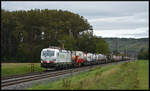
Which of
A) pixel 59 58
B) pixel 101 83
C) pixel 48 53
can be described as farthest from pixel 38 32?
pixel 101 83

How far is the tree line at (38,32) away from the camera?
74.6 m

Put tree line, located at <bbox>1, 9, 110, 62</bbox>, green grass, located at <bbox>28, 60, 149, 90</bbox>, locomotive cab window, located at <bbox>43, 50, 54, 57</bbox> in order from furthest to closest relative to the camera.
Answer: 1. tree line, located at <bbox>1, 9, 110, 62</bbox>
2. locomotive cab window, located at <bbox>43, 50, 54, 57</bbox>
3. green grass, located at <bbox>28, 60, 149, 90</bbox>

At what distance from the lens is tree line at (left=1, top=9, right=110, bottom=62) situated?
2936 inches

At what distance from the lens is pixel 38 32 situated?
80.8m

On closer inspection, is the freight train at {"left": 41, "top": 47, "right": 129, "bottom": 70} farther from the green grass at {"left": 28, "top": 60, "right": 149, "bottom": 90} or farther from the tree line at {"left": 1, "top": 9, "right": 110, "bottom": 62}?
the tree line at {"left": 1, "top": 9, "right": 110, "bottom": 62}

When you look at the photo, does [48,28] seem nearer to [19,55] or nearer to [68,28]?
[68,28]

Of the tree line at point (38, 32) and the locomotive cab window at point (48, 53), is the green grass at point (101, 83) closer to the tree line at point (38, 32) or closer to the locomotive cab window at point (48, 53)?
the locomotive cab window at point (48, 53)

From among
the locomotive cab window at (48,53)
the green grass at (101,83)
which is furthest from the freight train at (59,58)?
the green grass at (101,83)

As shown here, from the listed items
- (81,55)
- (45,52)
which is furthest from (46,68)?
(81,55)

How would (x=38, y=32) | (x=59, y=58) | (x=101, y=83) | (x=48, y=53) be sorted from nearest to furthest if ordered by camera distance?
(x=101, y=83) → (x=48, y=53) → (x=59, y=58) → (x=38, y=32)

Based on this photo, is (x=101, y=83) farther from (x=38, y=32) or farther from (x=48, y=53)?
(x=38, y=32)

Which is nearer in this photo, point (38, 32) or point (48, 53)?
point (48, 53)

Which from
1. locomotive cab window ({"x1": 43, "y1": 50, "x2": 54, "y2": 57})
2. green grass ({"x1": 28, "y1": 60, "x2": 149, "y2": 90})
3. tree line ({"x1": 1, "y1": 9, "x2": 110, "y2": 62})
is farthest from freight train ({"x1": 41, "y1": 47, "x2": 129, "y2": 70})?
tree line ({"x1": 1, "y1": 9, "x2": 110, "y2": 62})

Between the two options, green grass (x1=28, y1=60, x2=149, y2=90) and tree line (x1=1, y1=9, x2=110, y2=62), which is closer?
green grass (x1=28, y1=60, x2=149, y2=90)
